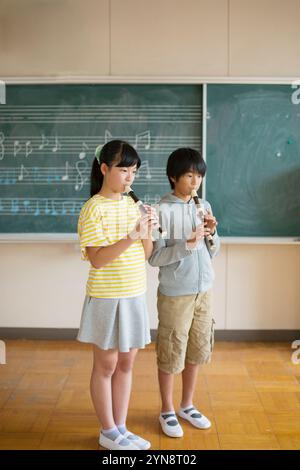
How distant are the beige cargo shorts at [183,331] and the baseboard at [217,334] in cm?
125

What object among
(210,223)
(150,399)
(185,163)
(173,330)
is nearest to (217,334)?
(150,399)

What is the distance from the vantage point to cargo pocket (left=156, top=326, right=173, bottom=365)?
6.63 feet

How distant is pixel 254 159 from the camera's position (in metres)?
3.16

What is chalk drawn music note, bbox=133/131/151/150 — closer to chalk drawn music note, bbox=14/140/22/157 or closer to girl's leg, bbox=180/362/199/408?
chalk drawn music note, bbox=14/140/22/157

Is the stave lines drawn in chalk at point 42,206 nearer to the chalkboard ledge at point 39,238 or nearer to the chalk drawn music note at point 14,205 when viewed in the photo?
the chalk drawn music note at point 14,205

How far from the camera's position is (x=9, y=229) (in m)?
3.22

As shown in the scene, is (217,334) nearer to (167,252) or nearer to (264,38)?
(167,252)

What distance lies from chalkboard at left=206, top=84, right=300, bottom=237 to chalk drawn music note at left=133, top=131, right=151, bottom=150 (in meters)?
0.40

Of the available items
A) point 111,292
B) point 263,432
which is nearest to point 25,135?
point 111,292

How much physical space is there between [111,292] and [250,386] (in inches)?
47.3

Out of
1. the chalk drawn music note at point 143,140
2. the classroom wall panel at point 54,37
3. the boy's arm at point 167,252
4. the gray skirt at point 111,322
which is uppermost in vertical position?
the classroom wall panel at point 54,37

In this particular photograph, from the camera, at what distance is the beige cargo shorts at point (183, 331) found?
6.58 ft

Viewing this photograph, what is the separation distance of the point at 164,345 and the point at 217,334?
1.37 meters

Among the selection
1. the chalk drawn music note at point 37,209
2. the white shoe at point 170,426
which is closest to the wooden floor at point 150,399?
the white shoe at point 170,426
